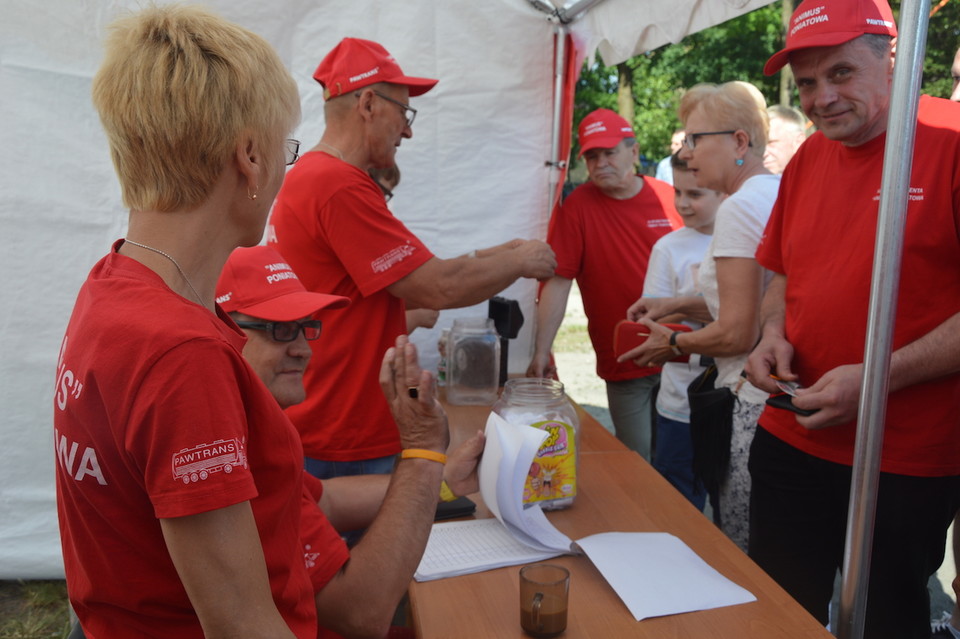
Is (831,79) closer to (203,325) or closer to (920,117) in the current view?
(920,117)

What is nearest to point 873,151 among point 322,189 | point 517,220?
point 322,189

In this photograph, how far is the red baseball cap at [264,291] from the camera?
160 cm

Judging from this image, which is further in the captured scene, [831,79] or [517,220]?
[517,220]

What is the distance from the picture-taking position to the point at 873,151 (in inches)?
67.3

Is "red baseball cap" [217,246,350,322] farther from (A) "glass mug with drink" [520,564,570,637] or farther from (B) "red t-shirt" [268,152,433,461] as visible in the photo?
(A) "glass mug with drink" [520,564,570,637]

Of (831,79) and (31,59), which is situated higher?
(31,59)

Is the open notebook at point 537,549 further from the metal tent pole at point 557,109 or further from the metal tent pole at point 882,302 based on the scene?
the metal tent pole at point 557,109

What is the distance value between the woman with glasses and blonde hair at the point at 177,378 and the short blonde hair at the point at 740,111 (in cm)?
178

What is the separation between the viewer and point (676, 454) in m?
3.07

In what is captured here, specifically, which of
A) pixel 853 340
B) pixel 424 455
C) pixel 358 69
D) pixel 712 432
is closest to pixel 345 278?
pixel 358 69

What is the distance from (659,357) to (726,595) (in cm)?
127

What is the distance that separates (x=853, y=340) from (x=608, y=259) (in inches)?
73.0

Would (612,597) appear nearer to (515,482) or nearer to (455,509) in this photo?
(515,482)

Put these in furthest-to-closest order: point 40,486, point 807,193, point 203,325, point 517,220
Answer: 1. point 517,220
2. point 40,486
3. point 807,193
4. point 203,325
